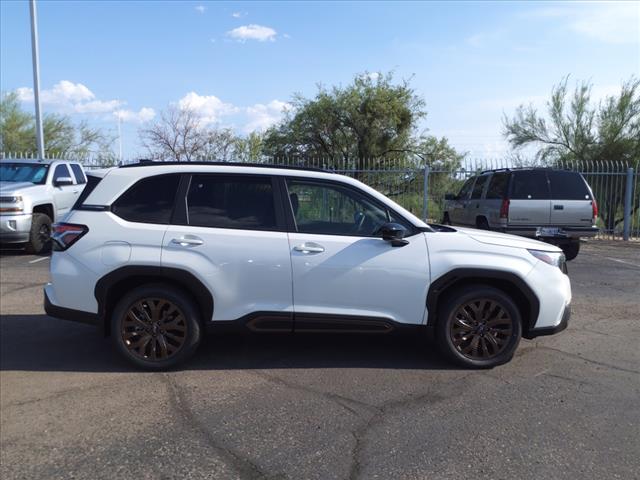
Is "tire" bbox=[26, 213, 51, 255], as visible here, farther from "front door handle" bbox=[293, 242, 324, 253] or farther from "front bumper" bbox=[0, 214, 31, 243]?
"front door handle" bbox=[293, 242, 324, 253]

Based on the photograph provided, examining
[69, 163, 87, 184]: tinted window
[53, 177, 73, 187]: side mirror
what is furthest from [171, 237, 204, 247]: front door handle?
[69, 163, 87, 184]: tinted window

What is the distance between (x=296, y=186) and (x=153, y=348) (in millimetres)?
1901

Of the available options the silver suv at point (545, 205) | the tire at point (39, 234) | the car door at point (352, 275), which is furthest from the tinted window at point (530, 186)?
the tire at point (39, 234)

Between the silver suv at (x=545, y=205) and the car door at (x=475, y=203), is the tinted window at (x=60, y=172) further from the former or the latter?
the silver suv at (x=545, y=205)

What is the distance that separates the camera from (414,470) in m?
3.11

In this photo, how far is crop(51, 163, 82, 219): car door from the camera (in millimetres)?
11219

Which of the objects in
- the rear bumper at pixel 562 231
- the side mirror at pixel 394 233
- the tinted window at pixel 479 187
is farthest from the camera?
the tinted window at pixel 479 187

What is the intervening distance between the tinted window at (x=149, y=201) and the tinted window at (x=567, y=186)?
26.6 feet

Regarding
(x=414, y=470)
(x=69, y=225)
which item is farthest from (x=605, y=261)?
(x=69, y=225)

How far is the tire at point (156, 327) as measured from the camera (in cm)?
456

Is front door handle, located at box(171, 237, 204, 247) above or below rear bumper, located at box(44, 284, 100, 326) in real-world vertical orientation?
above

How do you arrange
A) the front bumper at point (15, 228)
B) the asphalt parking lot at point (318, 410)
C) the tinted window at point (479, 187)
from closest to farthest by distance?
the asphalt parking lot at point (318, 410) → the front bumper at point (15, 228) → the tinted window at point (479, 187)

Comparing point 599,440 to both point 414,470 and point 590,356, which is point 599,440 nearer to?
point 414,470

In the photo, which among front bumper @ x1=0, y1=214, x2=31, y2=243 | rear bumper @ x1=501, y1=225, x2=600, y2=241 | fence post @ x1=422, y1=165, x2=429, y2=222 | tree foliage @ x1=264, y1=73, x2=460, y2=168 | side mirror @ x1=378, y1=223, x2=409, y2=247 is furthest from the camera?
tree foliage @ x1=264, y1=73, x2=460, y2=168
